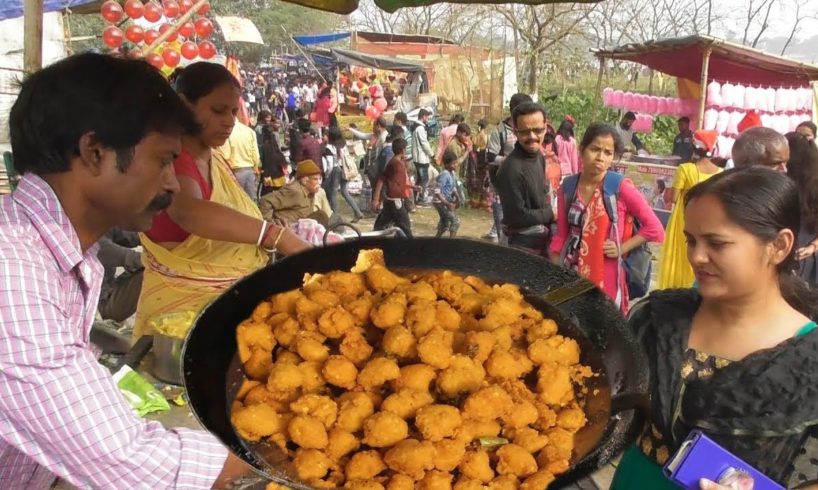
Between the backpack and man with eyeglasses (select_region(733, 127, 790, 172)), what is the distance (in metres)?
1.03

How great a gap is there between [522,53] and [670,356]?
2000 centimetres

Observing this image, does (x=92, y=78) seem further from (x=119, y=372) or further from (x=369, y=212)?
(x=369, y=212)

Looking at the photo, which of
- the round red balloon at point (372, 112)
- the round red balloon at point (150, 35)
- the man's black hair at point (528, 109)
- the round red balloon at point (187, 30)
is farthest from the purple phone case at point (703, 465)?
the round red balloon at point (372, 112)

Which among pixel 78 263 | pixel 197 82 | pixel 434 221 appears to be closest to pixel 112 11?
pixel 434 221

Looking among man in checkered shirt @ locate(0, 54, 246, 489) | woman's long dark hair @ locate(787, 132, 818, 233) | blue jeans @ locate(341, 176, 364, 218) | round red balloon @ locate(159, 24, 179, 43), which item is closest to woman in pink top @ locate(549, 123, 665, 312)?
woman's long dark hair @ locate(787, 132, 818, 233)

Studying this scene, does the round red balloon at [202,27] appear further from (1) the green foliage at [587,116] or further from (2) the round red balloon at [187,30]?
(1) the green foliage at [587,116]

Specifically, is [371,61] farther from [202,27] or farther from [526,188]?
[526,188]

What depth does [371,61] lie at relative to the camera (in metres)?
20.3

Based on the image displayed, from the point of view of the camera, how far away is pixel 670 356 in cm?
192

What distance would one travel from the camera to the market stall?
11.0 metres

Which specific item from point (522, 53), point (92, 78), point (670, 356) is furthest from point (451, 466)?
point (522, 53)

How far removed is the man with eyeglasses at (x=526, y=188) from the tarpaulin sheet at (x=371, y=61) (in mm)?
16434

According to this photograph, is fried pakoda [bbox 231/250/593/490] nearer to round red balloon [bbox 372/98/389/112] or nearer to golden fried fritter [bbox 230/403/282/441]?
golden fried fritter [bbox 230/403/282/441]

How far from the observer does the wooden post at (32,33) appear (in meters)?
2.82
